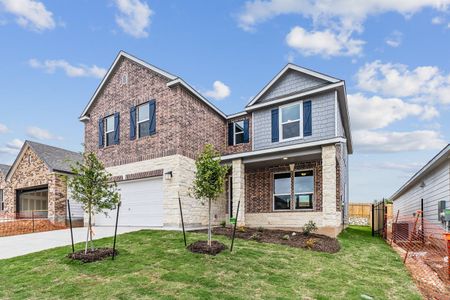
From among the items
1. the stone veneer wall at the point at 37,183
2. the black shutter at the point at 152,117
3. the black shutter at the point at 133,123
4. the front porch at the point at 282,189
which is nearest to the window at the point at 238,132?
the front porch at the point at 282,189

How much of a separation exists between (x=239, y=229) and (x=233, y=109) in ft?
24.3

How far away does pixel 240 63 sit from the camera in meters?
18.1

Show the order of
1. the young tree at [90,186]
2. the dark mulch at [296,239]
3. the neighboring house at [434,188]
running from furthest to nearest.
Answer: the neighboring house at [434,188]
the dark mulch at [296,239]
the young tree at [90,186]

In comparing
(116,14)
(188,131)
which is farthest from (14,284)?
(116,14)

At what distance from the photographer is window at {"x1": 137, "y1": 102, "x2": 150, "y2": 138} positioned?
1575cm

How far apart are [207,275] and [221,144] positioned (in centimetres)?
1095

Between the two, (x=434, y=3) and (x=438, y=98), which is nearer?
(x=434, y=3)

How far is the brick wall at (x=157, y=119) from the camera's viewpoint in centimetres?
1462

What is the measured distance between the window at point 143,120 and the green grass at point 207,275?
6866 mm

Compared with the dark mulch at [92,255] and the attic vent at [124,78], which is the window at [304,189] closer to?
the dark mulch at [92,255]

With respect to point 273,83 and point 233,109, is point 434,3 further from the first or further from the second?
point 233,109

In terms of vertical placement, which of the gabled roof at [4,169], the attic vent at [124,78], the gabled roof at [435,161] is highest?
the attic vent at [124,78]

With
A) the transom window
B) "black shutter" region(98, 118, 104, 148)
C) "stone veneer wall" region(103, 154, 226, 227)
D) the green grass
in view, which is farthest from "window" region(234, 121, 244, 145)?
the green grass

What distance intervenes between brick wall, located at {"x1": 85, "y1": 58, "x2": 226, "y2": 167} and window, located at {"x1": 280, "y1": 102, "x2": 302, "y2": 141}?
3.71 m
